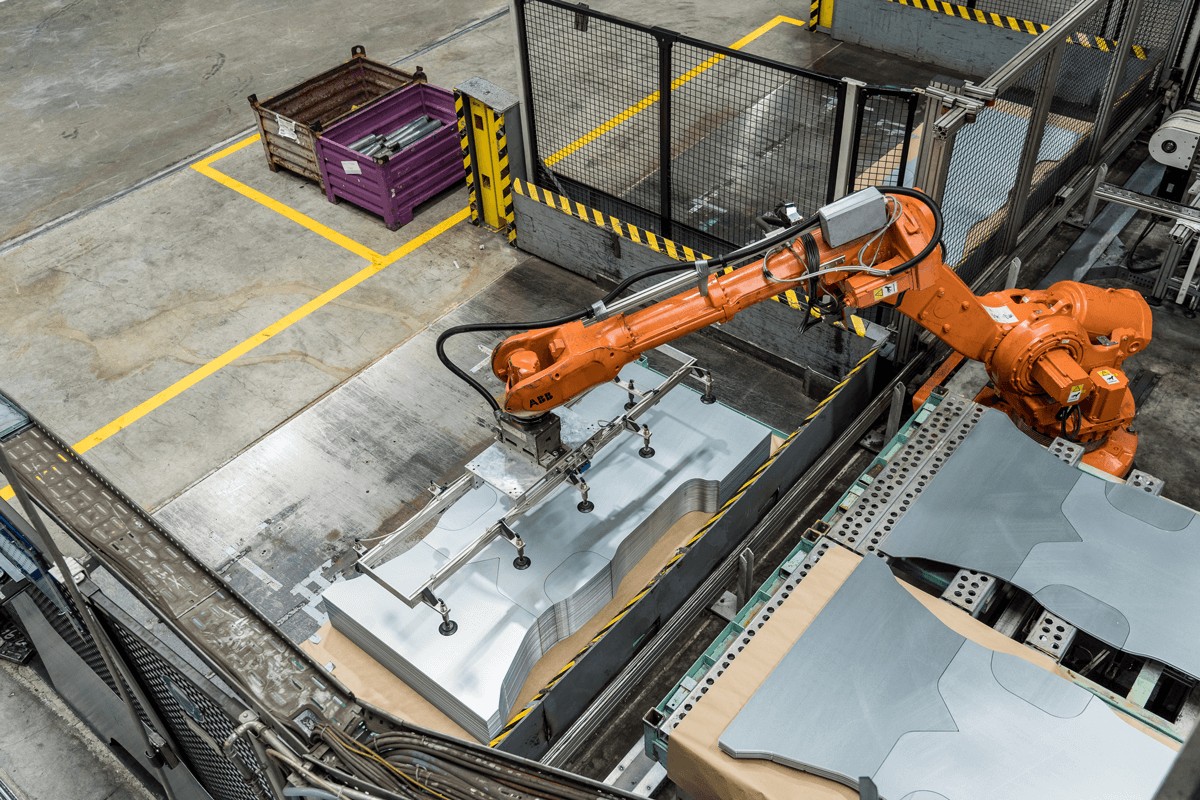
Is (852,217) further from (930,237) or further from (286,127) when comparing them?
(286,127)

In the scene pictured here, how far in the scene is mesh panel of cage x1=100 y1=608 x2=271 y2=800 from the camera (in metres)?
2.99

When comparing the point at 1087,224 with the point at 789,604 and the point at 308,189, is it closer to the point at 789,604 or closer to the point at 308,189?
the point at 789,604

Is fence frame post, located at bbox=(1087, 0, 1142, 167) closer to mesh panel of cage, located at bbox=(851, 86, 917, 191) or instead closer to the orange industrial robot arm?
mesh panel of cage, located at bbox=(851, 86, 917, 191)

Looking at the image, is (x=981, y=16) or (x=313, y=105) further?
(x=981, y=16)

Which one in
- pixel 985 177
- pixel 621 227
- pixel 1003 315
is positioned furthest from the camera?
pixel 621 227

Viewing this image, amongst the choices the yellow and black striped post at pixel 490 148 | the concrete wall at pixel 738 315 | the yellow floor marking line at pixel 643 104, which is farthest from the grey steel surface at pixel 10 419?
the yellow floor marking line at pixel 643 104

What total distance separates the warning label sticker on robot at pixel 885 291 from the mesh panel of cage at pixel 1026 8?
719cm

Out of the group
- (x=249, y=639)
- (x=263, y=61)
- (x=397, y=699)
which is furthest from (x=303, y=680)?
(x=263, y=61)

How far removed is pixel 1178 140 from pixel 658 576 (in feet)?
16.3

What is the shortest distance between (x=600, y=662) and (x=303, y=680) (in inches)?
96.6

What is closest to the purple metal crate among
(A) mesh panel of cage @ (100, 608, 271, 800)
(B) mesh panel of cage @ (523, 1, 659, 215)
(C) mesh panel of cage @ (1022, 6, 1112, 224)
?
(B) mesh panel of cage @ (523, 1, 659, 215)

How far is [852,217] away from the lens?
4.73 m

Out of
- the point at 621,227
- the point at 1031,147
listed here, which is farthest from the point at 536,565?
the point at 1031,147

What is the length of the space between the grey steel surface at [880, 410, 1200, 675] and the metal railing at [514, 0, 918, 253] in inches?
105
